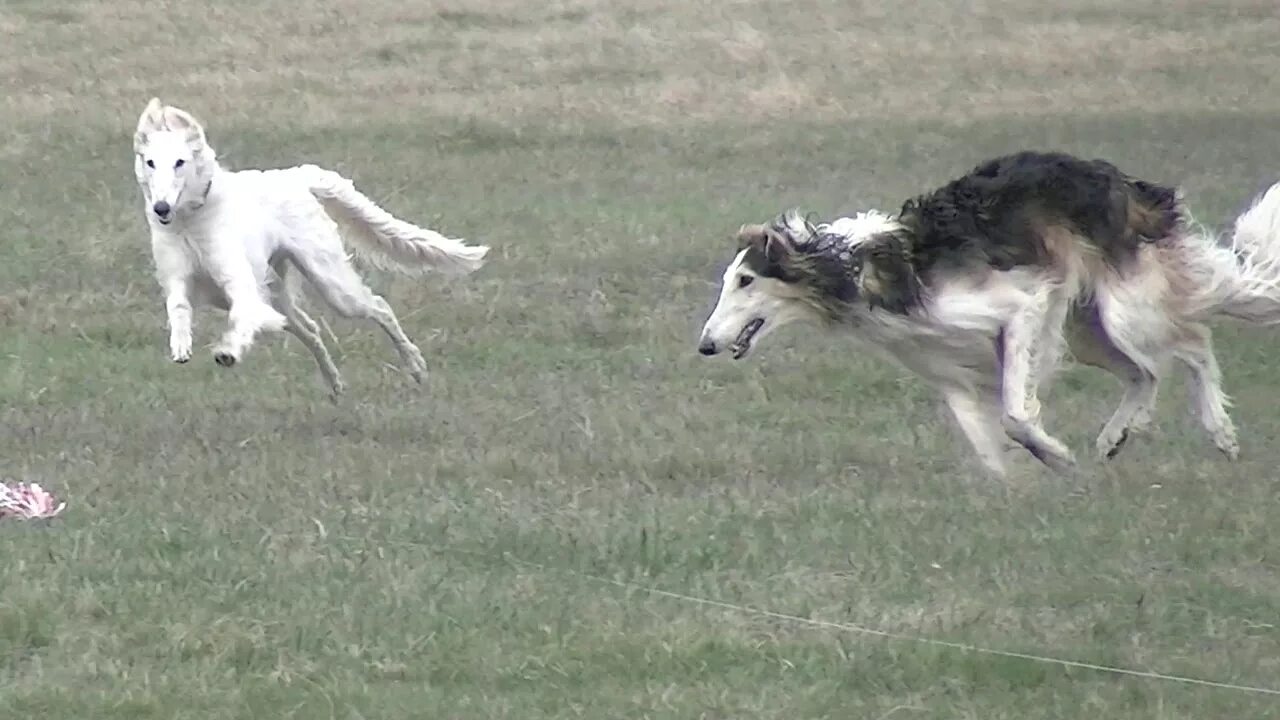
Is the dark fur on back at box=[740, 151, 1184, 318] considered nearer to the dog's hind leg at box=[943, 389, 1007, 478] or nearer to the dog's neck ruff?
the dog's hind leg at box=[943, 389, 1007, 478]

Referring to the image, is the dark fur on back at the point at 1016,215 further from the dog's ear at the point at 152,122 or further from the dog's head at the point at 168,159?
the dog's ear at the point at 152,122

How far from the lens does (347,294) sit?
10445 millimetres

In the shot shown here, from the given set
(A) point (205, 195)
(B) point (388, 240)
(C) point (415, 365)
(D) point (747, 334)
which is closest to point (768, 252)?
(D) point (747, 334)

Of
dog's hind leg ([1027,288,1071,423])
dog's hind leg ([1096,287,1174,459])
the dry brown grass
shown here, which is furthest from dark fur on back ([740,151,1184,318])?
the dry brown grass

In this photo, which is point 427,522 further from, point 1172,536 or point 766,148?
point 766,148

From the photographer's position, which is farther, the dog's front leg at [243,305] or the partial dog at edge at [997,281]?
the dog's front leg at [243,305]

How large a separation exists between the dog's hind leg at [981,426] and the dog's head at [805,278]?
1.83ft

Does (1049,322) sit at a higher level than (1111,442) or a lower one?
higher

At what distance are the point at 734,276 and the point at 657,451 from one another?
961 mm

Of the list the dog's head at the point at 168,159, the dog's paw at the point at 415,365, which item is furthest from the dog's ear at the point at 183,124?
the dog's paw at the point at 415,365

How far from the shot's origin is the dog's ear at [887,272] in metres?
8.72

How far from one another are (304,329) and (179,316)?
118 cm

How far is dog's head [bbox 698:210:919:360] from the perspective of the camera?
868 cm

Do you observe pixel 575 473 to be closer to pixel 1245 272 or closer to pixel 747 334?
pixel 747 334
